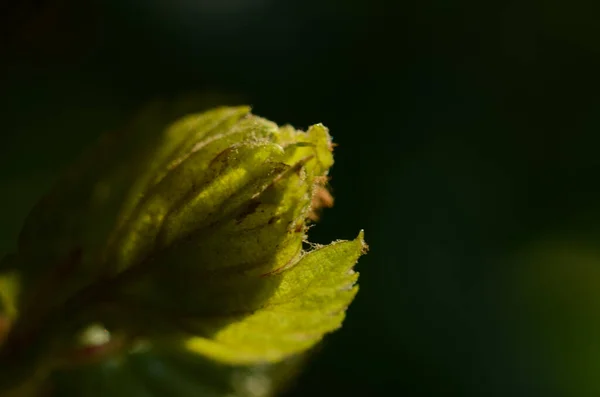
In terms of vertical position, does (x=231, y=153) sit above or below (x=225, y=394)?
above

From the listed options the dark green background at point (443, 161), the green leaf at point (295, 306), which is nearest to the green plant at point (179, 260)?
the green leaf at point (295, 306)

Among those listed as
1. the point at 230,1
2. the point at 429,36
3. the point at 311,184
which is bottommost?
the point at 311,184

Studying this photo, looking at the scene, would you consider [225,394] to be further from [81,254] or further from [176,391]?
[81,254]

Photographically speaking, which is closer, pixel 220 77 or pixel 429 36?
pixel 220 77

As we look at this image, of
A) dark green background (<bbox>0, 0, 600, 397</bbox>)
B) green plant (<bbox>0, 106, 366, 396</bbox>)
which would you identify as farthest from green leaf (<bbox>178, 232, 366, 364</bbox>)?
dark green background (<bbox>0, 0, 600, 397</bbox>)

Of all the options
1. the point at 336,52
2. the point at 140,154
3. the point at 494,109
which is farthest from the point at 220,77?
the point at 140,154

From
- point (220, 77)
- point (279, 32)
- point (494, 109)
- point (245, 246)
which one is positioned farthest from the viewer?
point (494, 109)

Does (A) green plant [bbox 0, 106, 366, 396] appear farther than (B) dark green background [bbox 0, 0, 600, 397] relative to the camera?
No

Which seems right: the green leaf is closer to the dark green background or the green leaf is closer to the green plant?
the green plant
